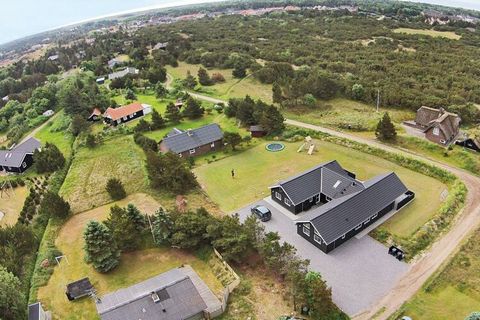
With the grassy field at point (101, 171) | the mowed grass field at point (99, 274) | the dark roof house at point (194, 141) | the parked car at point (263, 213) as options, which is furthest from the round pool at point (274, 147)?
the mowed grass field at point (99, 274)

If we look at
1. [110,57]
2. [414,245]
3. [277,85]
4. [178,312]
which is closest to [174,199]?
[178,312]

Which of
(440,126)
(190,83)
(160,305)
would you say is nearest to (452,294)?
(160,305)

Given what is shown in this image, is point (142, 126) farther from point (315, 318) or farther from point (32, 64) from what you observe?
point (32, 64)

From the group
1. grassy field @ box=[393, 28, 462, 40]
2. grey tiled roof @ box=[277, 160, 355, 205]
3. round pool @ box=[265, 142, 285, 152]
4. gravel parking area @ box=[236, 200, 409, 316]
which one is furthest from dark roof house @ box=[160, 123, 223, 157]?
grassy field @ box=[393, 28, 462, 40]

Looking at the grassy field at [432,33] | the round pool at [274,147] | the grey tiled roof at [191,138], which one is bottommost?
the grassy field at [432,33]

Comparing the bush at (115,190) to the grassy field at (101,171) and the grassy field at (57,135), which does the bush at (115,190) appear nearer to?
the grassy field at (101,171)

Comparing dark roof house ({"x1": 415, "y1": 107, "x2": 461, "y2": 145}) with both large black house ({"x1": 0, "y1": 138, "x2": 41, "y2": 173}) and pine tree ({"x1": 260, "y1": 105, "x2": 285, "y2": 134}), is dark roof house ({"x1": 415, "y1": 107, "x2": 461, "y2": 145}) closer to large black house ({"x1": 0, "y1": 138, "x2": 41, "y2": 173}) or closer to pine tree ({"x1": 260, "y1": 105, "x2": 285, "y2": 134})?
pine tree ({"x1": 260, "y1": 105, "x2": 285, "y2": 134})
